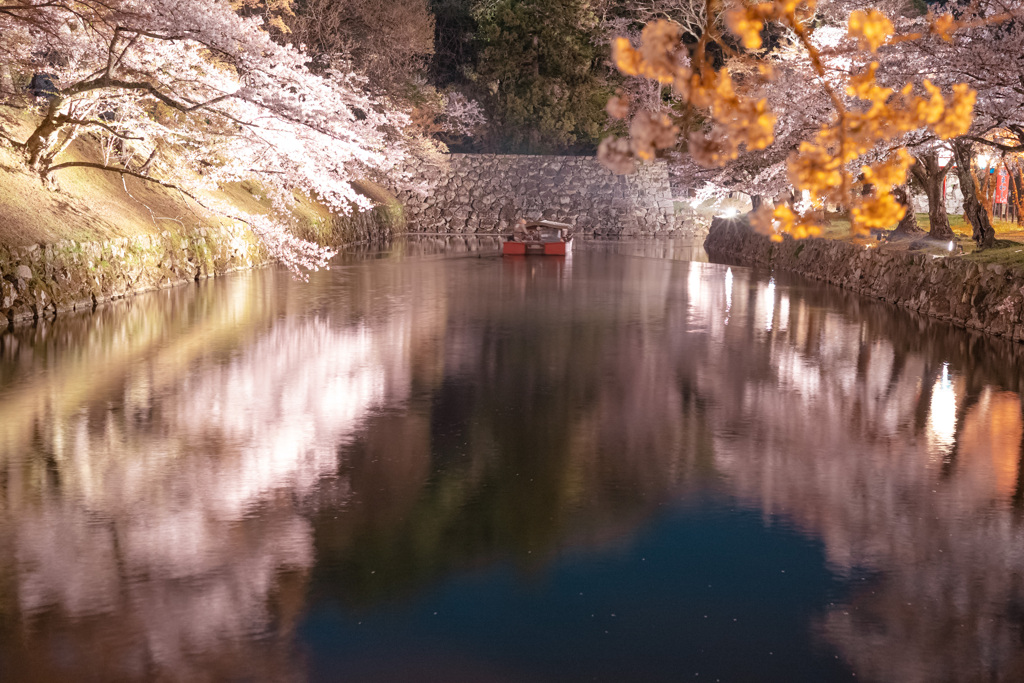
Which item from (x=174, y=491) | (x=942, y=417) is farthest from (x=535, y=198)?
(x=174, y=491)

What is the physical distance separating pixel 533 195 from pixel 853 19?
59.5 meters

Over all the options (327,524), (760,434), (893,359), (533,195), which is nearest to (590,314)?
(893,359)

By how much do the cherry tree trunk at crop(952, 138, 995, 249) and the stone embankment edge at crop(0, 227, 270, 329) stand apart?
18.8 m

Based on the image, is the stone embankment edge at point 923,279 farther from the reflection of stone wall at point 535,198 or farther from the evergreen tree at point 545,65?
the evergreen tree at point 545,65

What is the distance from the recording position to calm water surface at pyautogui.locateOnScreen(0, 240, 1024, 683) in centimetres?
594

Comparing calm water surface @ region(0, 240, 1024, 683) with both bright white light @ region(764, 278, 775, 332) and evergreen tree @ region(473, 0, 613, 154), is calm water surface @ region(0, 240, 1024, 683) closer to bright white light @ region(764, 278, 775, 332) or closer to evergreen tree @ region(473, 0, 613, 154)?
bright white light @ region(764, 278, 775, 332)

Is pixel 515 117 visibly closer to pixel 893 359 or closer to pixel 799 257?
pixel 799 257

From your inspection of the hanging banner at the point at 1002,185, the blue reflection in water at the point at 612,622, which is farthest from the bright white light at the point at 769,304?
the hanging banner at the point at 1002,185

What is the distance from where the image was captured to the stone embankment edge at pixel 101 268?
18.5 m

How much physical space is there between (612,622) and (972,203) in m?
23.9

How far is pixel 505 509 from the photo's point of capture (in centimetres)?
852

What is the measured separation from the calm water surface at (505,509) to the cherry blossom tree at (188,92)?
17.1 feet

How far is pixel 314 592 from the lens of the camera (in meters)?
6.68

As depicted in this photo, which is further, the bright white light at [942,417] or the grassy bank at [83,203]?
the grassy bank at [83,203]
